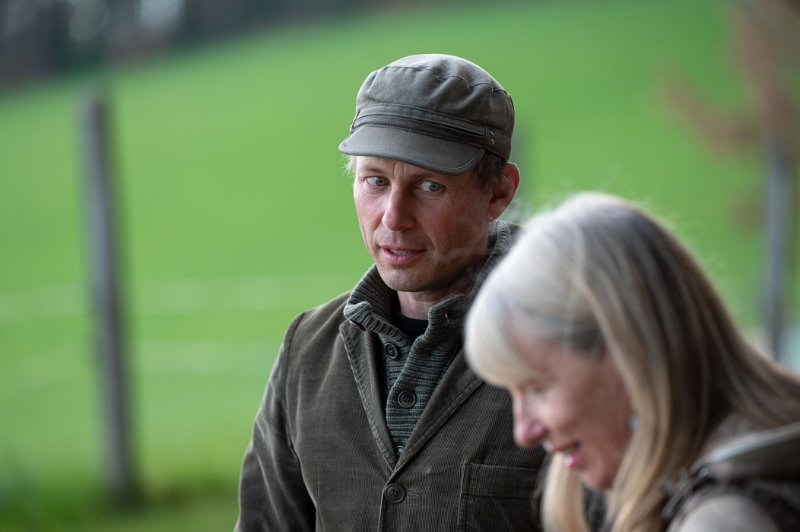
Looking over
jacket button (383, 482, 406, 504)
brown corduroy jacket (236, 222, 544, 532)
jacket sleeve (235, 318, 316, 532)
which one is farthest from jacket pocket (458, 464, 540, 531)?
jacket sleeve (235, 318, 316, 532)

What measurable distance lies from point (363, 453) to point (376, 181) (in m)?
0.51

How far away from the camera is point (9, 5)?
909 inches

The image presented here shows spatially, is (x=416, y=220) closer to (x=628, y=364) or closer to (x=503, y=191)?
(x=503, y=191)

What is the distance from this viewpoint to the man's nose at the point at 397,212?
6.85ft

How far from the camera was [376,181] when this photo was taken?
84.0 inches

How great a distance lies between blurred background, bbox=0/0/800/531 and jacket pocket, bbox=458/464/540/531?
516 mm

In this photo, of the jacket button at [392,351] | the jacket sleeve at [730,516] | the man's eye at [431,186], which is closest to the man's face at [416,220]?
the man's eye at [431,186]

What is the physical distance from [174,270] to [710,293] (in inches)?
595

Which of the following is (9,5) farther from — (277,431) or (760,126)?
(277,431)

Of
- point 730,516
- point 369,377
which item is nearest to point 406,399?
point 369,377

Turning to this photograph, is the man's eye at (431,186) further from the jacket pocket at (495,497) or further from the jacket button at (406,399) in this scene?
the jacket pocket at (495,497)

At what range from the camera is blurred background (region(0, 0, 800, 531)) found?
18.8ft

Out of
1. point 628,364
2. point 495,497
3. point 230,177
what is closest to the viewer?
point 628,364

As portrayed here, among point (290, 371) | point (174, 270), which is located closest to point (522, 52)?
point (174, 270)
